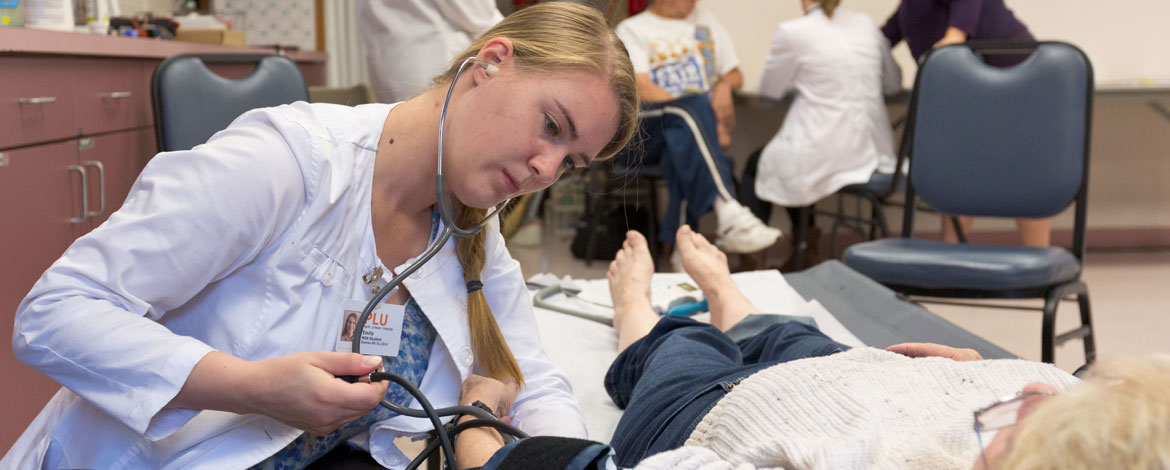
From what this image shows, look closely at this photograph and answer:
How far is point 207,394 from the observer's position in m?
0.78

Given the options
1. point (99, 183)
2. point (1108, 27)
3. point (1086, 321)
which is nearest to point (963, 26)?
point (1086, 321)

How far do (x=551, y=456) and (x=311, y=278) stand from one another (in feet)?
1.10

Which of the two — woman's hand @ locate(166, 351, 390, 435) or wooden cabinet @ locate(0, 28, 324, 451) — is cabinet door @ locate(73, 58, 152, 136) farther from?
woman's hand @ locate(166, 351, 390, 435)

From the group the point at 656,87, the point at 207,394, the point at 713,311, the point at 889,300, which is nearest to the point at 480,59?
the point at 207,394

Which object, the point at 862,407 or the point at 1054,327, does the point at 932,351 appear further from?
the point at 1054,327

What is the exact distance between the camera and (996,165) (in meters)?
2.48

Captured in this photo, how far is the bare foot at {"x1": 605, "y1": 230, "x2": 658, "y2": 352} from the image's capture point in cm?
172

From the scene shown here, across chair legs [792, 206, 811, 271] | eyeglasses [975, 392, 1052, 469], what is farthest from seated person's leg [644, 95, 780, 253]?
eyeglasses [975, 392, 1052, 469]

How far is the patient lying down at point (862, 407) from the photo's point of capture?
0.59m

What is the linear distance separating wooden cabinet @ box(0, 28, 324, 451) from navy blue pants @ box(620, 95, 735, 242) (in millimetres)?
1833

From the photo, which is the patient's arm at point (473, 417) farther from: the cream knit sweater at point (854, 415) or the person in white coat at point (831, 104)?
the person in white coat at point (831, 104)

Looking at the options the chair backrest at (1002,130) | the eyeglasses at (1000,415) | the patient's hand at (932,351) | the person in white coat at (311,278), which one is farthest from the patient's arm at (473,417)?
the chair backrest at (1002,130)

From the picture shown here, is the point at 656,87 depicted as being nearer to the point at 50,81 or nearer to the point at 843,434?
the point at 50,81

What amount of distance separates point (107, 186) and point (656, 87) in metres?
2.04
